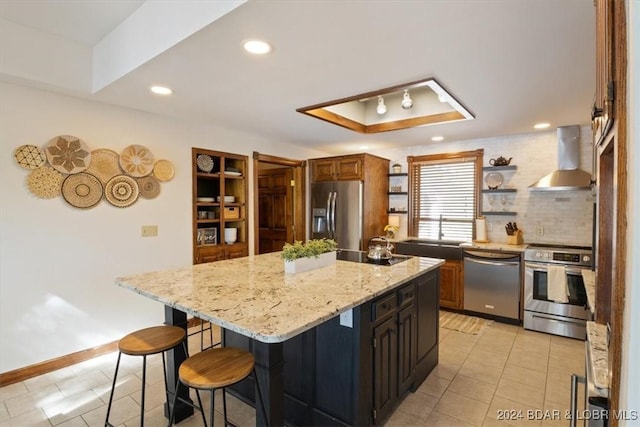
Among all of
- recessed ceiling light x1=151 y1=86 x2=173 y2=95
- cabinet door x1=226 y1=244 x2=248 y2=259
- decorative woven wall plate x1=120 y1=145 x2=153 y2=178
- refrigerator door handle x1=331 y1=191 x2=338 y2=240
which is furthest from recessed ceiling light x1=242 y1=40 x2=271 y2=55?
refrigerator door handle x1=331 y1=191 x2=338 y2=240

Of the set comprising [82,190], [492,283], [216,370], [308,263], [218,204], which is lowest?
[492,283]

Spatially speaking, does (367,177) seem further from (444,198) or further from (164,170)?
(164,170)

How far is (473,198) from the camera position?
4676 millimetres

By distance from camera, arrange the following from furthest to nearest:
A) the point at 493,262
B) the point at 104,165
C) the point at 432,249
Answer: the point at 432,249
the point at 493,262
the point at 104,165

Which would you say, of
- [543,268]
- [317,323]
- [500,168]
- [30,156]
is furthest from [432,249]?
[30,156]

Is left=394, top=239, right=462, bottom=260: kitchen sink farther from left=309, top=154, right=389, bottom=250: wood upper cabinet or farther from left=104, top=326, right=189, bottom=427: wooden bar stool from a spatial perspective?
left=104, top=326, right=189, bottom=427: wooden bar stool

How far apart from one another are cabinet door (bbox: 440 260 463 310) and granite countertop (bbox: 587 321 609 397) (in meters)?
2.75

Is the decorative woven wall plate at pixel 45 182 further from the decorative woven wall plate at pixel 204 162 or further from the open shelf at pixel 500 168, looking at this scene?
the open shelf at pixel 500 168

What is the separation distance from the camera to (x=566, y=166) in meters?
3.94

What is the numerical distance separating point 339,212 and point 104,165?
3.01 metres

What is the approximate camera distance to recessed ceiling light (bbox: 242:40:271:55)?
1.88m

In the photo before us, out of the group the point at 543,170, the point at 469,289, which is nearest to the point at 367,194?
the point at 469,289

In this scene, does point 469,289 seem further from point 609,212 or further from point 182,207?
point 182,207

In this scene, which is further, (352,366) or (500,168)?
(500,168)
